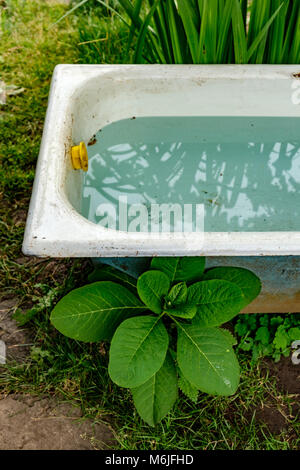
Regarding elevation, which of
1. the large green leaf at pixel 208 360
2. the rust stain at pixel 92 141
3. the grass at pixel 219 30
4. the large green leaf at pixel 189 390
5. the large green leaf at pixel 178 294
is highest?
the grass at pixel 219 30

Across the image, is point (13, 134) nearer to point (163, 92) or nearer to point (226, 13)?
point (163, 92)

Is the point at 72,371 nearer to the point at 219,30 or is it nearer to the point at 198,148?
the point at 198,148

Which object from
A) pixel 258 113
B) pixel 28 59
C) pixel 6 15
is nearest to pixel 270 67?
pixel 258 113

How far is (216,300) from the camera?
48.2 inches

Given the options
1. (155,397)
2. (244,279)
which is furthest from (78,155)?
(155,397)

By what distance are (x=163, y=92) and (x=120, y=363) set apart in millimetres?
1006

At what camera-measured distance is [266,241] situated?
3.38 ft

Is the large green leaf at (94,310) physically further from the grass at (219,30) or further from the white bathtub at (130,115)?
the grass at (219,30)

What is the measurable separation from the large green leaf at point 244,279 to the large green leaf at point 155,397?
33cm

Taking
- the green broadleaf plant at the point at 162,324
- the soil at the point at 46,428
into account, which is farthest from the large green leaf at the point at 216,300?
the soil at the point at 46,428

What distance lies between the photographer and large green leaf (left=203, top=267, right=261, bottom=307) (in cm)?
125

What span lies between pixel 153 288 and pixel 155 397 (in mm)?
305

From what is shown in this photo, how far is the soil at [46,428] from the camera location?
1.28 m

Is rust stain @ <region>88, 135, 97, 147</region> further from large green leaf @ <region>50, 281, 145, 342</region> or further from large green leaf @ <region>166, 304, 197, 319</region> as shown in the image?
large green leaf @ <region>166, 304, 197, 319</region>
